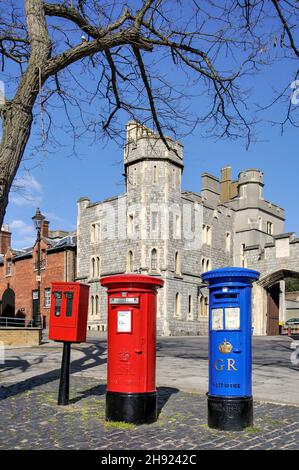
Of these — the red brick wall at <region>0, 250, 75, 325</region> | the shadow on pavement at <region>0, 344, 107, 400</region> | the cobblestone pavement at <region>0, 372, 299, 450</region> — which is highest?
the red brick wall at <region>0, 250, 75, 325</region>

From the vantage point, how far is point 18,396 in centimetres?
811

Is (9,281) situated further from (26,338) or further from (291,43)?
(291,43)

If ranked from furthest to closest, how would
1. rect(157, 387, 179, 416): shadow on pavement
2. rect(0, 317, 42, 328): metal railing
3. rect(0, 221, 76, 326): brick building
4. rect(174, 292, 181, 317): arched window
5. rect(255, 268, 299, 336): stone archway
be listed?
rect(0, 221, 76, 326): brick building < rect(255, 268, 299, 336): stone archway < rect(174, 292, 181, 317): arched window < rect(0, 317, 42, 328): metal railing < rect(157, 387, 179, 416): shadow on pavement

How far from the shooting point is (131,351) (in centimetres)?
639

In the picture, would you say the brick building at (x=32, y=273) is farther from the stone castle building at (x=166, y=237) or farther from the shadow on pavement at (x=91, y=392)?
the shadow on pavement at (x=91, y=392)

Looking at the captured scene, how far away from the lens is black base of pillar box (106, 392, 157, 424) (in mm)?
6230

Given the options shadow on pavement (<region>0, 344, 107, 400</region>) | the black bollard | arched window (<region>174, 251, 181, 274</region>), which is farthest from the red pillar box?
arched window (<region>174, 251, 181, 274</region>)

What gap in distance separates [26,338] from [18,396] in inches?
451

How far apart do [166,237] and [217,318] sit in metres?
29.2

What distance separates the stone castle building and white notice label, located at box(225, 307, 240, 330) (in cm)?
2537

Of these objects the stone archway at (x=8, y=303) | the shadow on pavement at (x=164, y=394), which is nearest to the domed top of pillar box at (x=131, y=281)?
the shadow on pavement at (x=164, y=394)

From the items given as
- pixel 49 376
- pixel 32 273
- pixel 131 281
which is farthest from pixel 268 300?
pixel 131 281

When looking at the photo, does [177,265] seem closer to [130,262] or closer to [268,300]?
[130,262]

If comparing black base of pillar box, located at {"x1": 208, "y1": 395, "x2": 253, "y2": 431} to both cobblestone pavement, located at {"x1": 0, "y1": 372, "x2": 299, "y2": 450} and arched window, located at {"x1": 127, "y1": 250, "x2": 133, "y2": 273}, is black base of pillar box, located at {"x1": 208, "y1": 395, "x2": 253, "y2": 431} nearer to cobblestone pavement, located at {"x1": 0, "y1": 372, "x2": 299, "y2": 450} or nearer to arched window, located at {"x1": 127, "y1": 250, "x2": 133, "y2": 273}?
cobblestone pavement, located at {"x1": 0, "y1": 372, "x2": 299, "y2": 450}
